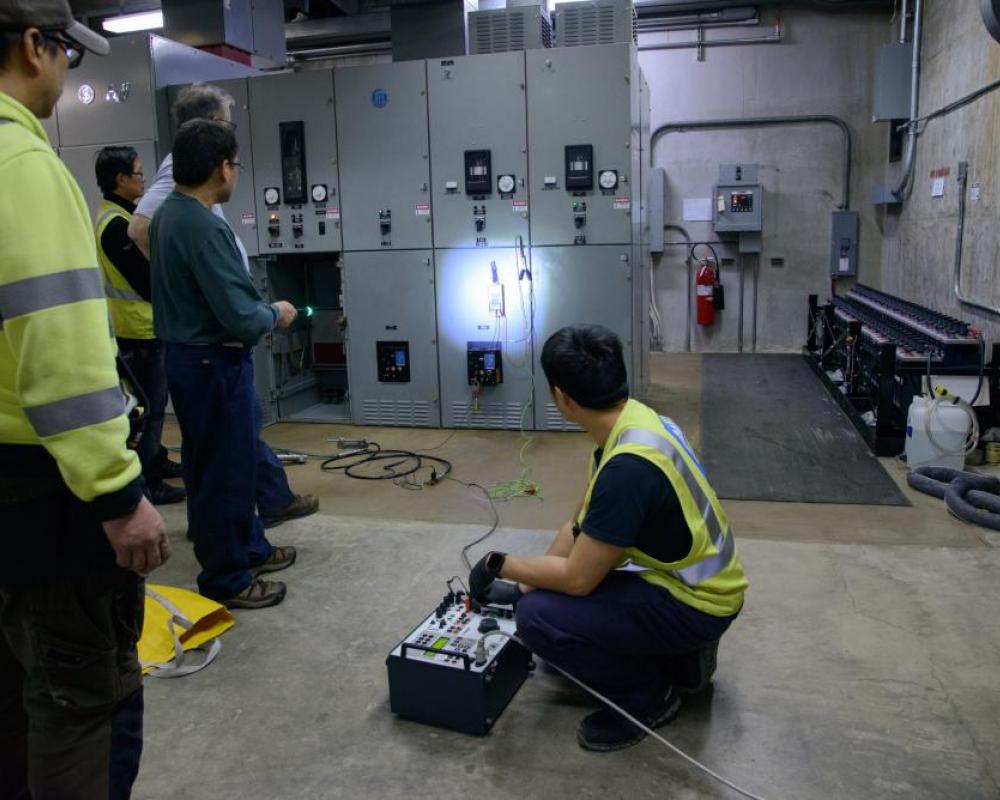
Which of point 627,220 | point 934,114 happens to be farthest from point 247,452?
point 934,114

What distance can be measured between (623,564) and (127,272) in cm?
257

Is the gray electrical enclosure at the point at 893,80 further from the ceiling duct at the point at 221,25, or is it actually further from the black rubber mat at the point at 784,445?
the ceiling duct at the point at 221,25

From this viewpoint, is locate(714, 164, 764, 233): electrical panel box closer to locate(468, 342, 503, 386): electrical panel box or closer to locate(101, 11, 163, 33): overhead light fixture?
locate(468, 342, 503, 386): electrical panel box

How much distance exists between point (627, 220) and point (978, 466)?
7.51 feet

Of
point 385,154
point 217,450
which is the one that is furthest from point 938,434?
point 385,154

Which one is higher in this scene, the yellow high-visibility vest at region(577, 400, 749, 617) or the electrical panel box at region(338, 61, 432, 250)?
the electrical panel box at region(338, 61, 432, 250)

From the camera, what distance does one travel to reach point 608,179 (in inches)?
185

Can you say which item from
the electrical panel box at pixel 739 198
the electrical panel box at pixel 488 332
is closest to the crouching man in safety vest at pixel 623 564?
the electrical panel box at pixel 488 332

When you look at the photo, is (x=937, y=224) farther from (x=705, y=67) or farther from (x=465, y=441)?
(x=465, y=441)

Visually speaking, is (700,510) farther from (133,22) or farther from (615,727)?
(133,22)

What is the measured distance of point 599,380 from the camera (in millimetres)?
1819

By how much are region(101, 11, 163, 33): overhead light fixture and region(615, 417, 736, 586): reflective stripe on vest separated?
23.0 feet

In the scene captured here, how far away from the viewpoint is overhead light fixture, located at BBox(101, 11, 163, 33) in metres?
7.02

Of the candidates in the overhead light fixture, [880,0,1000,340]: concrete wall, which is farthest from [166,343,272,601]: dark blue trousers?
the overhead light fixture
